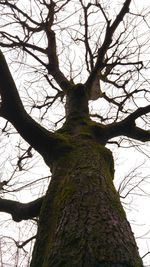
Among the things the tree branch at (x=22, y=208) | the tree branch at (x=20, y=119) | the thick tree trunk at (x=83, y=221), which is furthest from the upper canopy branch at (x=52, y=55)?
the thick tree trunk at (x=83, y=221)

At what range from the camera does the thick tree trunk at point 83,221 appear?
65.8 inches

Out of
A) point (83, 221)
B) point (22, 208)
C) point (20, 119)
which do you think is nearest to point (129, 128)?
point (20, 119)

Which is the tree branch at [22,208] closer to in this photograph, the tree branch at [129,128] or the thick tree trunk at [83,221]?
the thick tree trunk at [83,221]

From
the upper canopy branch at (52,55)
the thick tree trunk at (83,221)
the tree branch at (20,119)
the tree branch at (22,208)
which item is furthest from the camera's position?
the upper canopy branch at (52,55)

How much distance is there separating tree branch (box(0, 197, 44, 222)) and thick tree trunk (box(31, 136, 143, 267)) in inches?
24.1

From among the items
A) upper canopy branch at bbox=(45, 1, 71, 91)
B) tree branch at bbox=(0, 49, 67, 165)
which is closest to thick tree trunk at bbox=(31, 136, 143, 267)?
tree branch at bbox=(0, 49, 67, 165)

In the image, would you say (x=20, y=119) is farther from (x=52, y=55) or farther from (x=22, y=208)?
(x=52, y=55)

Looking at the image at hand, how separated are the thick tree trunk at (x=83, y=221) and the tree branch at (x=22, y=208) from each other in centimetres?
61

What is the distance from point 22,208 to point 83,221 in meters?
1.63

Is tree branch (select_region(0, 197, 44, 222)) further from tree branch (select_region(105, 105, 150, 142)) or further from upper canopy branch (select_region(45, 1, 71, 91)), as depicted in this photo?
upper canopy branch (select_region(45, 1, 71, 91))

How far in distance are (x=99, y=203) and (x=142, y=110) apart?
1475mm

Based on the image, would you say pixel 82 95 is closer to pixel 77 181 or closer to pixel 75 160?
pixel 75 160

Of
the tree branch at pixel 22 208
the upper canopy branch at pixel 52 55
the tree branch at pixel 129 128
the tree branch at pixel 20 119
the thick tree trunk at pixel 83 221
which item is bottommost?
the thick tree trunk at pixel 83 221

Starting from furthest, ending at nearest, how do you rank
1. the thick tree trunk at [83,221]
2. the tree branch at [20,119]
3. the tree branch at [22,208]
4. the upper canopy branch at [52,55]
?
the upper canopy branch at [52,55], the tree branch at [22,208], the tree branch at [20,119], the thick tree trunk at [83,221]
